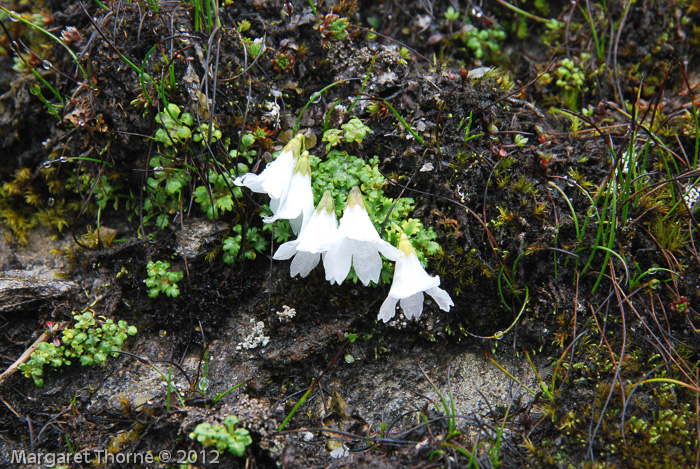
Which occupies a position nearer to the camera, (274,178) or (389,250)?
(389,250)

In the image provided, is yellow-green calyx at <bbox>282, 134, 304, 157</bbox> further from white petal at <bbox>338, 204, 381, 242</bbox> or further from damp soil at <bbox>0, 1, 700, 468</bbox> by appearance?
white petal at <bbox>338, 204, 381, 242</bbox>

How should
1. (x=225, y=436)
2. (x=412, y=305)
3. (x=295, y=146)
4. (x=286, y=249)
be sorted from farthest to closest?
(x=295, y=146) → (x=412, y=305) → (x=286, y=249) → (x=225, y=436)

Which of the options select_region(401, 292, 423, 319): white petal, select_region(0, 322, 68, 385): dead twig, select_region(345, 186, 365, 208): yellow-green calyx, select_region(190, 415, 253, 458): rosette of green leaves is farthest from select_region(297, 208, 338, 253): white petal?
select_region(0, 322, 68, 385): dead twig

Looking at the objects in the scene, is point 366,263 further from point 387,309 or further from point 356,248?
point 387,309

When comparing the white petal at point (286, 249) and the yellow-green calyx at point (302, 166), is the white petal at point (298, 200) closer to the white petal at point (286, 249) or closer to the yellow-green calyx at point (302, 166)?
the yellow-green calyx at point (302, 166)

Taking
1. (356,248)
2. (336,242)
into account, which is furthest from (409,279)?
(336,242)

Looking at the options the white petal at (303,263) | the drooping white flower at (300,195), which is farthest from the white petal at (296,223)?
the white petal at (303,263)

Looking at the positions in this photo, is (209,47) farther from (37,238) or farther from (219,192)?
(37,238)

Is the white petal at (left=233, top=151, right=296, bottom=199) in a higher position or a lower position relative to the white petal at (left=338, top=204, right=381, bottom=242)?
higher

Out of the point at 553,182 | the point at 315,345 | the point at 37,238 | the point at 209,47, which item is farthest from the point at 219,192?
the point at 553,182
